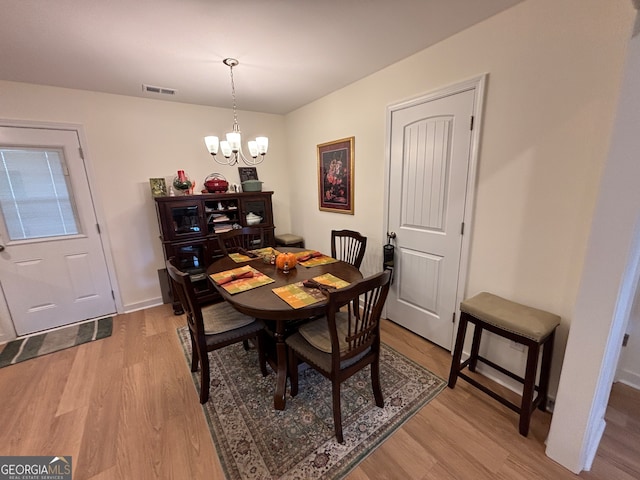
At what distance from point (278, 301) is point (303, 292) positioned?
0.18 metres

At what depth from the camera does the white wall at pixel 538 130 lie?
1298 millimetres

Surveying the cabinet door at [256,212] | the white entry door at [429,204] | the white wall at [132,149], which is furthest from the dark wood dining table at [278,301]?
the white wall at [132,149]

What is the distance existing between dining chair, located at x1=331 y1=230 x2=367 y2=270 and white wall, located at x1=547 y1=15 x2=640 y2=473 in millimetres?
1416

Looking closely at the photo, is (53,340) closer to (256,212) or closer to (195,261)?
(195,261)

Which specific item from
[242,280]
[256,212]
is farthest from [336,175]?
[242,280]

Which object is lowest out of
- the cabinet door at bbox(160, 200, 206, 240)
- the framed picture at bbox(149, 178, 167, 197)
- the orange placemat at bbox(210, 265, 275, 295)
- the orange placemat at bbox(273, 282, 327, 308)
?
the orange placemat at bbox(273, 282, 327, 308)

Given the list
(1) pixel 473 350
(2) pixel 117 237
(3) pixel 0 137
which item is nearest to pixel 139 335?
(2) pixel 117 237

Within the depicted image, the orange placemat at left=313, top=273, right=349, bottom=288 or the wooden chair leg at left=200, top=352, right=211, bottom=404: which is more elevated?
the orange placemat at left=313, top=273, right=349, bottom=288

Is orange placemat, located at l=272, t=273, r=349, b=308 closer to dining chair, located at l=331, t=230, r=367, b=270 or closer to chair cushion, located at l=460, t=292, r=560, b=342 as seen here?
dining chair, located at l=331, t=230, r=367, b=270

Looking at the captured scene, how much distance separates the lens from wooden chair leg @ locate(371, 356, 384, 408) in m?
1.63

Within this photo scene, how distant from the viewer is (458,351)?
1.77 meters

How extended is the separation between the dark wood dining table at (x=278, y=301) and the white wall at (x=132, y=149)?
1.59 metres

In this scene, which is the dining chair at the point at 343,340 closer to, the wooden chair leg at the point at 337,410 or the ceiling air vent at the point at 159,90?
the wooden chair leg at the point at 337,410

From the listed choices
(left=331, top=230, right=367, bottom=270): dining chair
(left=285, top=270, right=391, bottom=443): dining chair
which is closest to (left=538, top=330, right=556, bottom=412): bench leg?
(left=285, top=270, right=391, bottom=443): dining chair
